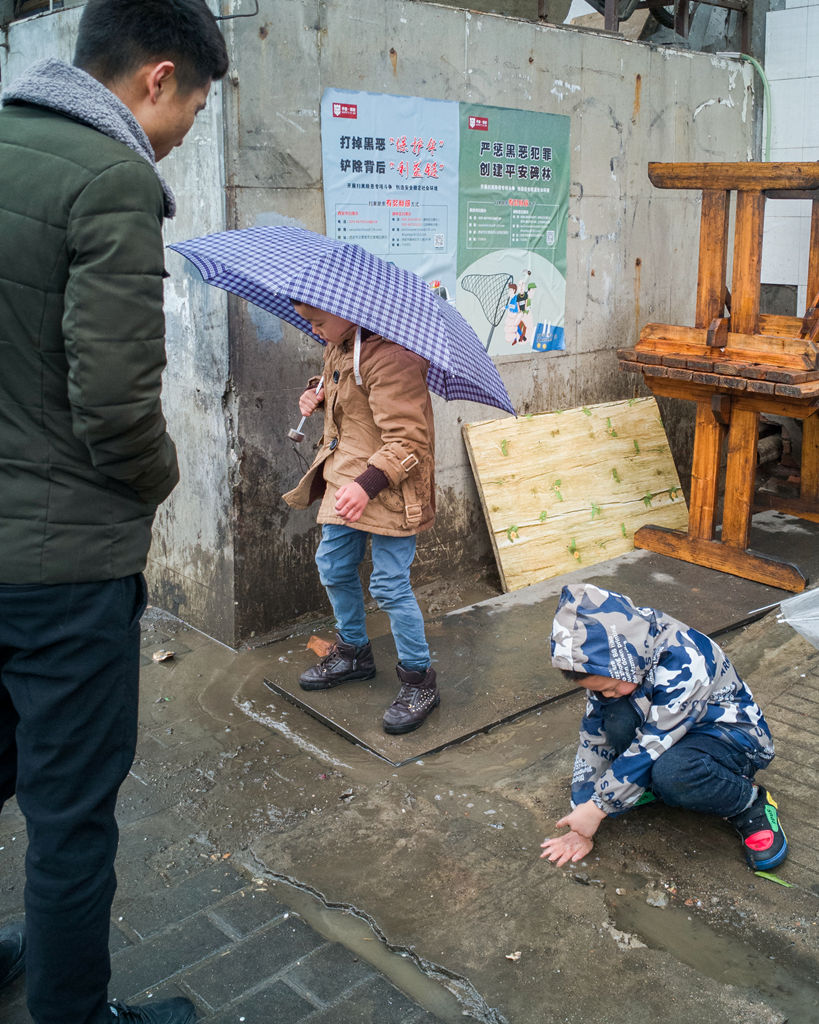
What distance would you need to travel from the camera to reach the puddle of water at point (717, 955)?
8.21 ft

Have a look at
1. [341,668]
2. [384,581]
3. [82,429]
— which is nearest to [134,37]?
[82,429]

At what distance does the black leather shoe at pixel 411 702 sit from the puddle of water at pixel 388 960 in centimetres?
97

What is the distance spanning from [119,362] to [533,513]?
422cm

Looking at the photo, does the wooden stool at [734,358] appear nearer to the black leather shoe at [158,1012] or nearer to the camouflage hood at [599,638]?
the camouflage hood at [599,638]

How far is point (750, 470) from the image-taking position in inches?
217

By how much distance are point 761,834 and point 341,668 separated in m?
1.89

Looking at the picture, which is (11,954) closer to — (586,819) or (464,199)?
(586,819)

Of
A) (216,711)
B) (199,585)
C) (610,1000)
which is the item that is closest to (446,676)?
(216,711)

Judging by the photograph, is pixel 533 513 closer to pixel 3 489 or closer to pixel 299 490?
pixel 299 490

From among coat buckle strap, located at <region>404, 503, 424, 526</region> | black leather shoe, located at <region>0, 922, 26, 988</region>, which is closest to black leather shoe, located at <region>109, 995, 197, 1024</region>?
black leather shoe, located at <region>0, 922, 26, 988</region>

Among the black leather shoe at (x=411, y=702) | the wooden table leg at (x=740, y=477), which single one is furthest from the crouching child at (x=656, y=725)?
the wooden table leg at (x=740, y=477)

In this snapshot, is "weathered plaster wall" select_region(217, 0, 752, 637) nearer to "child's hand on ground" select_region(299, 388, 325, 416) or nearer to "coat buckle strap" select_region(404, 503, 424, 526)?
"child's hand on ground" select_region(299, 388, 325, 416)

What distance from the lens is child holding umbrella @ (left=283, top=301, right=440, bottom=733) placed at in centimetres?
365

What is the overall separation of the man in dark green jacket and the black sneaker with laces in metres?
1.90
